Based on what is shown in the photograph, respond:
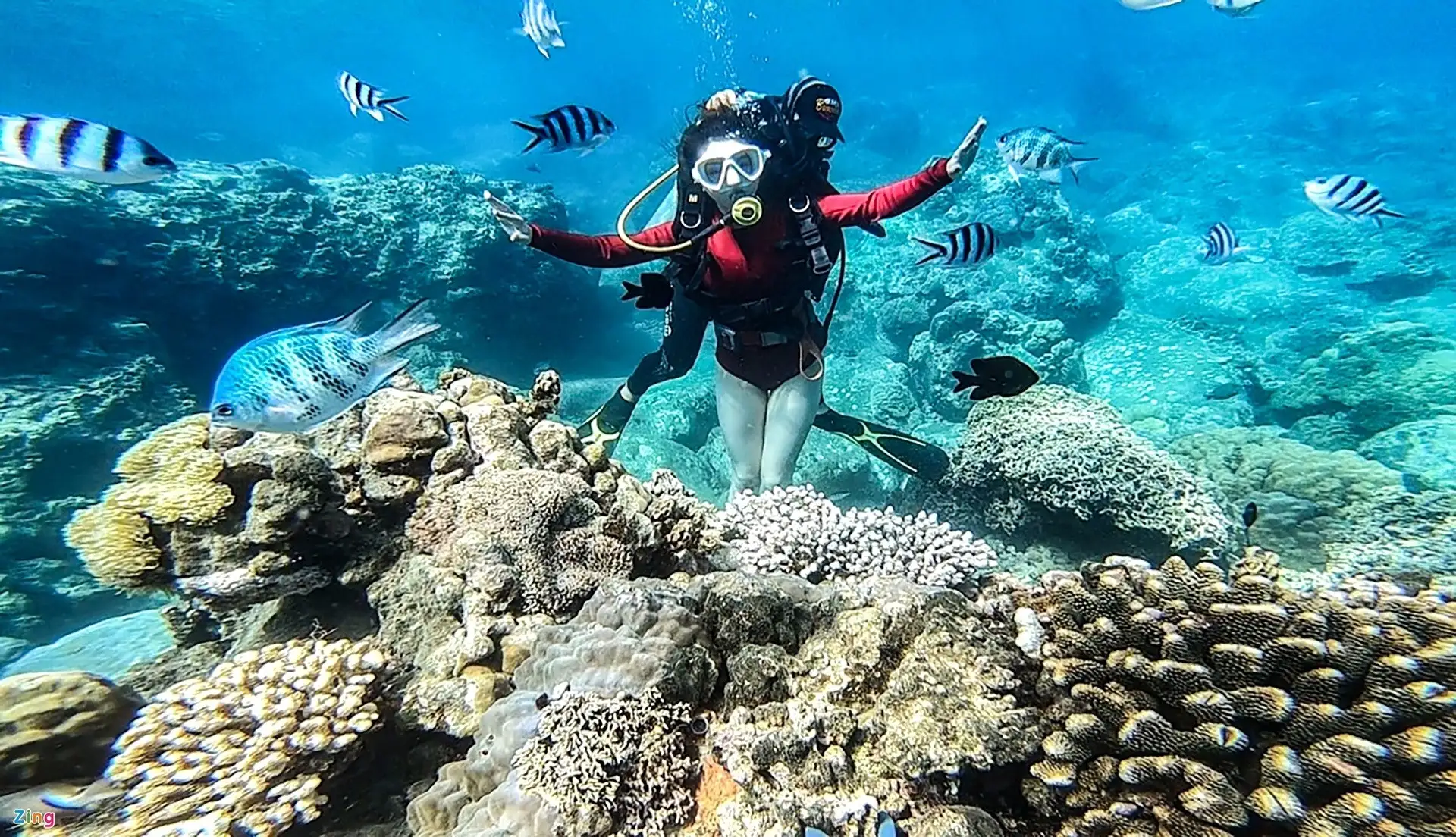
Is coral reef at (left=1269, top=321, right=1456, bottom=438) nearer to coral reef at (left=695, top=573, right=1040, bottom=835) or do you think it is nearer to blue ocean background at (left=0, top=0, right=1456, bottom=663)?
blue ocean background at (left=0, top=0, right=1456, bottom=663)

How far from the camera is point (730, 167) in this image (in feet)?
13.1

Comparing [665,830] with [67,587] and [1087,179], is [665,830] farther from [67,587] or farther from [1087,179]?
[1087,179]

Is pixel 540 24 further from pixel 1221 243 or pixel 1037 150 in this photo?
pixel 1221 243

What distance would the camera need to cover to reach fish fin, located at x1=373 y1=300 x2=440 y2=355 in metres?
2.05

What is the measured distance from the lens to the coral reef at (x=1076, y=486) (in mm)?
4477

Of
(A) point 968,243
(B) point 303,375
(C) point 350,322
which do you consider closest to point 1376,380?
(A) point 968,243

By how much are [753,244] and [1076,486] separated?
2.93 metres

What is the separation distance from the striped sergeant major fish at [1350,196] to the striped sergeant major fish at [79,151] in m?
8.07

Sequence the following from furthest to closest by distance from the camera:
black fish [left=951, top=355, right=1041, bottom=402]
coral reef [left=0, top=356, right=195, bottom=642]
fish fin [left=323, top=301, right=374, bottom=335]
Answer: coral reef [left=0, top=356, right=195, bottom=642], black fish [left=951, top=355, right=1041, bottom=402], fish fin [left=323, top=301, right=374, bottom=335]

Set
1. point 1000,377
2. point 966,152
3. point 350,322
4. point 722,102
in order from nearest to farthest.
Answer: point 350,322 → point 1000,377 → point 966,152 → point 722,102

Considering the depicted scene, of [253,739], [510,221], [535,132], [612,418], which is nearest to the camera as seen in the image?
[253,739]

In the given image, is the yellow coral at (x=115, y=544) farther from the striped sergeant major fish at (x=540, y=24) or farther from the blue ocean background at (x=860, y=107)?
the blue ocean background at (x=860, y=107)

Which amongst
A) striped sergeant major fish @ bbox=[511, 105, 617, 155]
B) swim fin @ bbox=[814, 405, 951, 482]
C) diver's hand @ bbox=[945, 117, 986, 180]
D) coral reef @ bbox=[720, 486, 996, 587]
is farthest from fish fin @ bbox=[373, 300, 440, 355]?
swim fin @ bbox=[814, 405, 951, 482]

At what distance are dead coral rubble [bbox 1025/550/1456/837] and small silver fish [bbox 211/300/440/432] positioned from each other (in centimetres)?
231
